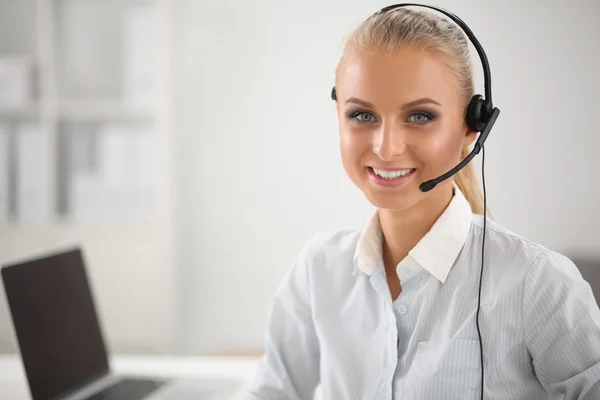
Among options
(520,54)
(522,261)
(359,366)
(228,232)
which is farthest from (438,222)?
(228,232)

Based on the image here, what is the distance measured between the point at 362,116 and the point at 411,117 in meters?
0.07

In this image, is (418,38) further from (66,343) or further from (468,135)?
(66,343)

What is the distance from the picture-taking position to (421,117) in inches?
37.9

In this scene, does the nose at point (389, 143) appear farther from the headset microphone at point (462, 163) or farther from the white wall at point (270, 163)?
the white wall at point (270, 163)

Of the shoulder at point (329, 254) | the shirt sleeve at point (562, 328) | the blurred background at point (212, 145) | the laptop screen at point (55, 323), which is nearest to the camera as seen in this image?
the shirt sleeve at point (562, 328)

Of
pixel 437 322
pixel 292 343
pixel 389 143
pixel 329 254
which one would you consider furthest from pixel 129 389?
pixel 389 143

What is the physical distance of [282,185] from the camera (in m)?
3.12

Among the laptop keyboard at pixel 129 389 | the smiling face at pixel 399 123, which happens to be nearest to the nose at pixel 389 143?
the smiling face at pixel 399 123

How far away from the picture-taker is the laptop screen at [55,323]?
1.31 meters

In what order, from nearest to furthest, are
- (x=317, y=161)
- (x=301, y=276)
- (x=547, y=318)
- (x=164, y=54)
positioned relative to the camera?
1. (x=547, y=318)
2. (x=301, y=276)
3. (x=164, y=54)
4. (x=317, y=161)

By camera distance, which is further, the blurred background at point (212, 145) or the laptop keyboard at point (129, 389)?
the blurred background at point (212, 145)

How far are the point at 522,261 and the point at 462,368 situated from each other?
0.59 feet

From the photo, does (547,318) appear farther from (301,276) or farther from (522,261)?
(301,276)

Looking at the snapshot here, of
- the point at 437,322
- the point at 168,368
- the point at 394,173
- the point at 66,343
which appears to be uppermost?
the point at 394,173
